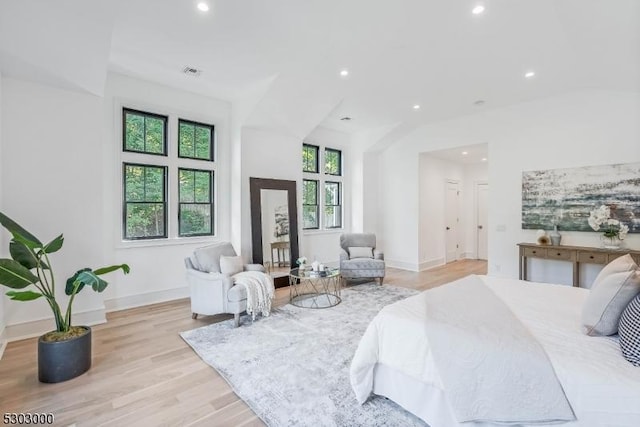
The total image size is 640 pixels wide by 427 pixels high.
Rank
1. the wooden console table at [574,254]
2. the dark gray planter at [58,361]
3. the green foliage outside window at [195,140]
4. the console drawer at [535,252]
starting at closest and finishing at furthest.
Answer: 1. the dark gray planter at [58,361]
2. the wooden console table at [574,254]
3. the console drawer at [535,252]
4. the green foliage outside window at [195,140]

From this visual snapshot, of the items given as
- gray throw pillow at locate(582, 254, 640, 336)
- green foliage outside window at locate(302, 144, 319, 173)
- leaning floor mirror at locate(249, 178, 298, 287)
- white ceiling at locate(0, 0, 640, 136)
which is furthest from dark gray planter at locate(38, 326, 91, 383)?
green foliage outside window at locate(302, 144, 319, 173)

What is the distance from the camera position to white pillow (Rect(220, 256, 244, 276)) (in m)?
3.93

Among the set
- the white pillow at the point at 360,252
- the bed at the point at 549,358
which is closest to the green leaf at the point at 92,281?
the bed at the point at 549,358

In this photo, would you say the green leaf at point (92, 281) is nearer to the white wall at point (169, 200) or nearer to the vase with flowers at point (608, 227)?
A: the white wall at point (169, 200)

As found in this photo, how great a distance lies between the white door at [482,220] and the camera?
327 inches

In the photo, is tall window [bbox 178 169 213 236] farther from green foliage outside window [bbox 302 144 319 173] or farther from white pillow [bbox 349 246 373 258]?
A: white pillow [bbox 349 246 373 258]

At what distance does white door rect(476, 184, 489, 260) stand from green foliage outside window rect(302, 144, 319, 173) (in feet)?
15.5

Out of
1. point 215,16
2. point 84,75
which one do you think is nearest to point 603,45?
point 215,16

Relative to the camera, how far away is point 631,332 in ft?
4.93

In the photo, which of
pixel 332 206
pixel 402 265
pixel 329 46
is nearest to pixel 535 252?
pixel 402 265

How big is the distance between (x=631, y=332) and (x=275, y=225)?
186 inches

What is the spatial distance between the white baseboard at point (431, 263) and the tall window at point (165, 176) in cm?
473

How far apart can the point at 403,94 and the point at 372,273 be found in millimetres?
3130

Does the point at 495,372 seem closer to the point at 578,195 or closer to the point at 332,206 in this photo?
the point at 578,195
